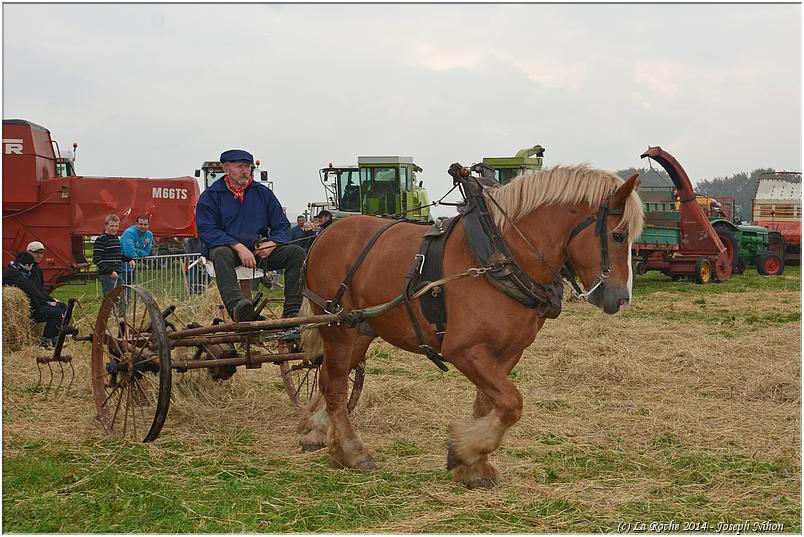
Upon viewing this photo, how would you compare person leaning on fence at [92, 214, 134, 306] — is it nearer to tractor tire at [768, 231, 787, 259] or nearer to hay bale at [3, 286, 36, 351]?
hay bale at [3, 286, 36, 351]

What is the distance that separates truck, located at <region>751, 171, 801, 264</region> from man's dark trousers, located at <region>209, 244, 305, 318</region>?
1900 centimetres

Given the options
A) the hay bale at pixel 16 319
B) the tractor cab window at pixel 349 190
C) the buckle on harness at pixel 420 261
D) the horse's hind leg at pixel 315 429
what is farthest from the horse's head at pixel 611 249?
the tractor cab window at pixel 349 190

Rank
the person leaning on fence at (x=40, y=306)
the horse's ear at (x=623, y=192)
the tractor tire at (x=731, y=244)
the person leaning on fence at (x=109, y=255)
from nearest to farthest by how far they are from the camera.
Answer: the horse's ear at (x=623, y=192), the person leaning on fence at (x=40, y=306), the person leaning on fence at (x=109, y=255), the tractor tire at (x=731, y=244)

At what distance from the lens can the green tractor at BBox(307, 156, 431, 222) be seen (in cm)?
2236

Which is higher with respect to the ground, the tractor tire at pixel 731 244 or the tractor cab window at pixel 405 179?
the tractor cab window at pixel 405 179

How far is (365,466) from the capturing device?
16.9ft

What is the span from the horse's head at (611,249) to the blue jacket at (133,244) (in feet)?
24.7

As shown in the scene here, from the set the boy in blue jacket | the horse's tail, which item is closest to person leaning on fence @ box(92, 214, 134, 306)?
the boy in blue jacket

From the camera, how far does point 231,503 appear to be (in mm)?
4348

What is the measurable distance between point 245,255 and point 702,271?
1451 centimetres

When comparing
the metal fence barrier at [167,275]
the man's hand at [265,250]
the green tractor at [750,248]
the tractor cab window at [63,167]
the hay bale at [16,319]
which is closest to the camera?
the man's hand at [265,250]

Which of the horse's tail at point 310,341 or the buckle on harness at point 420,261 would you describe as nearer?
the buckle on harness at point 420,261

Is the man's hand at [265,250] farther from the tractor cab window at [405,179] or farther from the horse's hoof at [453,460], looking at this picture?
the tractor cab window at [405,179]

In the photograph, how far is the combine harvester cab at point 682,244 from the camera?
17.8 m
